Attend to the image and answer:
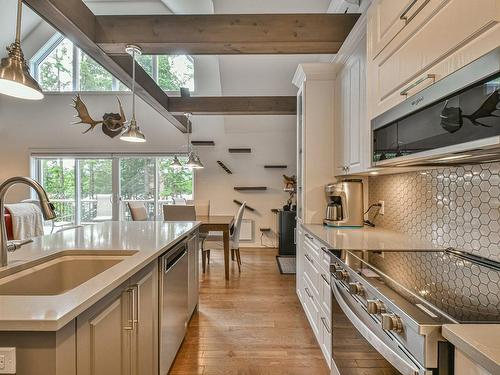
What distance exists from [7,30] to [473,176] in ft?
23.1

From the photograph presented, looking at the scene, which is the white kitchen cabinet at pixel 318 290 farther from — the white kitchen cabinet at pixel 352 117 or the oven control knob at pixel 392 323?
the oven control knob at pixel 392 323

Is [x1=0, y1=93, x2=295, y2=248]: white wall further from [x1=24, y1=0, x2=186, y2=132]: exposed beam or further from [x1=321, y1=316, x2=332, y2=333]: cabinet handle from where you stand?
[x1=321, y1=316, x2=332, y2=333]: cabinet handle

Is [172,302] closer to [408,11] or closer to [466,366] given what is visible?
[466,366]

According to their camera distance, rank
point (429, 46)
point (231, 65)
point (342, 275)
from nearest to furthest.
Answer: point (429, 46) → point (342, 275) → point (231, 65)

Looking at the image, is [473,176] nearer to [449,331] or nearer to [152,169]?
[449,331]

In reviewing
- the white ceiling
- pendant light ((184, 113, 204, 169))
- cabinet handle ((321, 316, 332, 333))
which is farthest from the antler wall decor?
cabinet handle ((321, 316, 332, 333))

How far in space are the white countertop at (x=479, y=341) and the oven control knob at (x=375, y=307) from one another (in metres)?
0.26

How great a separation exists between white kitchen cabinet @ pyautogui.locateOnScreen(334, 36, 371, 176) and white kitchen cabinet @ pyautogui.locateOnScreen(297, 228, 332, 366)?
26.3 inches

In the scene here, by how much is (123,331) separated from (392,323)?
105 centimetres

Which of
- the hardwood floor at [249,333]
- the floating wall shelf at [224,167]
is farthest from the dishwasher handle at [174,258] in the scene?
the floating wall shelf at [224,167]

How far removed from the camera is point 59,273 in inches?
60.2

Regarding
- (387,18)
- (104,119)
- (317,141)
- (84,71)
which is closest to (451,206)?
(387,18)

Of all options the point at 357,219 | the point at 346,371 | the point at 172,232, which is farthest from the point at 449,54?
the point at 172,232

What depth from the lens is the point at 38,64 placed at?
6082mm
